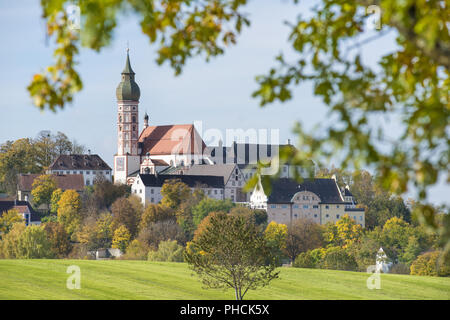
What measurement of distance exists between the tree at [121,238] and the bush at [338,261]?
20999mm

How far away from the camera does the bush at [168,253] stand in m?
68.4

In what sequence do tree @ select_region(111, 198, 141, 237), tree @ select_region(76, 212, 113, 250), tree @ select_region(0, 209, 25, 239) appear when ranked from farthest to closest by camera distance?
1. tree @ select_region(0, 209, 25, 239)
2. tree @ select_region(111, 198, 141, 237)
3. tree @ select_region(76, 212, 113, 250)

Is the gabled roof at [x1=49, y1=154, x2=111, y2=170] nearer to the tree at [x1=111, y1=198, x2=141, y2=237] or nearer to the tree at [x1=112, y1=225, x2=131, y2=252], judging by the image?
the tree at [x1=111, y1=198, x2=141, y2=237]

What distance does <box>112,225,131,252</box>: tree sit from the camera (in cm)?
8019

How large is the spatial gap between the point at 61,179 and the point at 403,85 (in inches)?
4018

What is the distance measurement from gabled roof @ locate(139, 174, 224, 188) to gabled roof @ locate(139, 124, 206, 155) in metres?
19.4

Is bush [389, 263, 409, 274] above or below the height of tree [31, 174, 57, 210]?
below

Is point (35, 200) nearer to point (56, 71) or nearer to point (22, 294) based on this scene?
point (22, 294)

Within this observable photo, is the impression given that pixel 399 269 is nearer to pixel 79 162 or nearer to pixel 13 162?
pixel 79 162

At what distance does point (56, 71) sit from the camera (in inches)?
227

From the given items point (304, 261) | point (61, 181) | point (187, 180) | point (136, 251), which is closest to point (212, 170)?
point (187, 180)

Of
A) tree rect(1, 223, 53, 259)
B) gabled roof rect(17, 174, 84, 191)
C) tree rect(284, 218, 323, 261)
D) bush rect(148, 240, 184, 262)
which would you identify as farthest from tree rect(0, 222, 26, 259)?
gabled roof rect(17, 174, 84, 191)

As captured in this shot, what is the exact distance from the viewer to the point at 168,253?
2717 inches

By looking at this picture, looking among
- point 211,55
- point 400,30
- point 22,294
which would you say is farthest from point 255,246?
point 400,30
